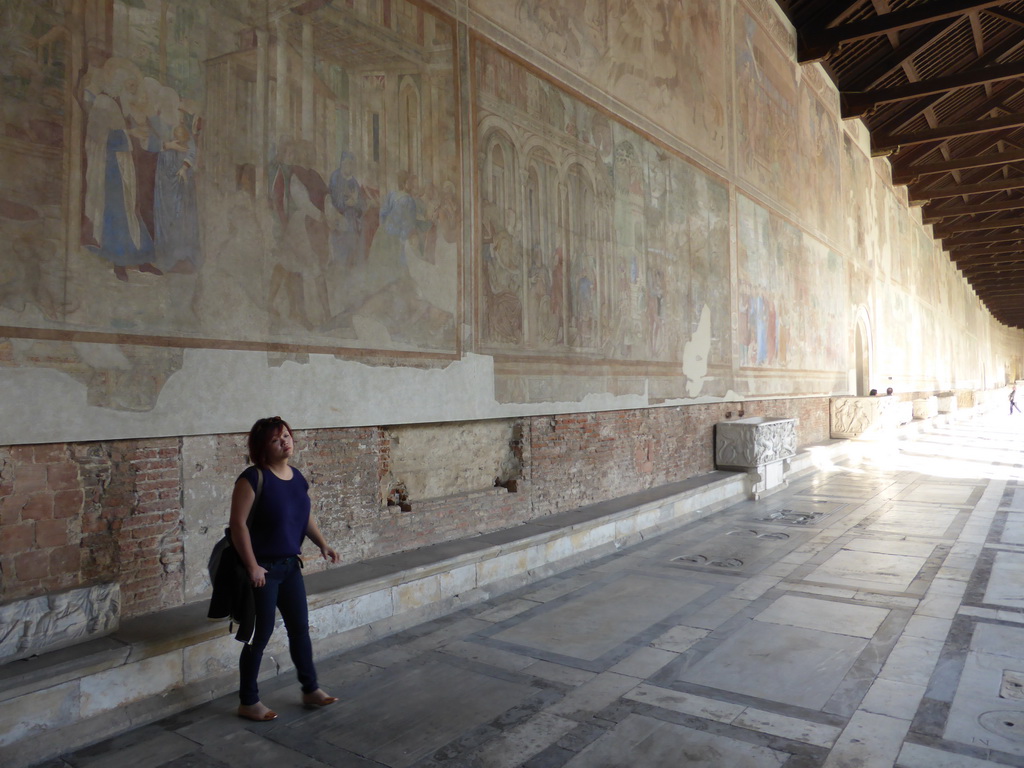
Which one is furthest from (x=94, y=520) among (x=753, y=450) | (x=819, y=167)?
(x=819, y=167)

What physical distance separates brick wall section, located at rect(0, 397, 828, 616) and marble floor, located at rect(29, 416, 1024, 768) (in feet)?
2.43

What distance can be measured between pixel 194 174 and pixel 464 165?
2.43 metres

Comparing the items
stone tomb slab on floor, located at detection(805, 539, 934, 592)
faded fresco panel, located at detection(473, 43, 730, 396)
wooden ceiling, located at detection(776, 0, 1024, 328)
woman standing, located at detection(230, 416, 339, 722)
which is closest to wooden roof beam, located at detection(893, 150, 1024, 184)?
wooden ceiling, located at detection(776, 0, 1024, 328)

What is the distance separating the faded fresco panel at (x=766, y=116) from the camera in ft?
39.1

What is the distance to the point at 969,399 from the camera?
33.2 meters

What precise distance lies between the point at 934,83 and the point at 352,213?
17.7m

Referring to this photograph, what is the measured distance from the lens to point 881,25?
46.6 ft

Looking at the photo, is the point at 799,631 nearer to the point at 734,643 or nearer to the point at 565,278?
→ the point at 734,643

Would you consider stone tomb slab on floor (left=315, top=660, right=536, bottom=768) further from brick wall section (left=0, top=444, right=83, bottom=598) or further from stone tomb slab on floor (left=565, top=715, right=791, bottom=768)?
brick wall section (left=0, top=444, right=83, bottom=598)

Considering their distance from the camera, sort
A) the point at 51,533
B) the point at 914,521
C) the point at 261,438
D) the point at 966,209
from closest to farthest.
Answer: the point at 261,438
the point at 51,533
the point at 914,521
the point at 966,209

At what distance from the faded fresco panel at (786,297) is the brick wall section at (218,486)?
15.8ft

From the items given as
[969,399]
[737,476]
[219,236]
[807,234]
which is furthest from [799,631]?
[969,399]

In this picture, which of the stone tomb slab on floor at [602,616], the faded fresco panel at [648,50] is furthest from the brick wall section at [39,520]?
the faded fresco panel at [648,50]

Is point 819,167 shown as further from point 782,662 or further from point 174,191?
point 174,191
